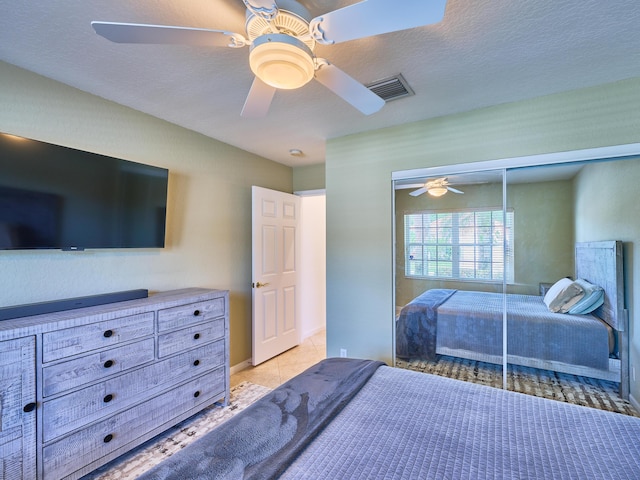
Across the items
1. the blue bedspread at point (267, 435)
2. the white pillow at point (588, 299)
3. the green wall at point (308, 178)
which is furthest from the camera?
the green wall at point (308, 178)

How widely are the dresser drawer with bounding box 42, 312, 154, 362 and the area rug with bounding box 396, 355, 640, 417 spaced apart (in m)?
2.55

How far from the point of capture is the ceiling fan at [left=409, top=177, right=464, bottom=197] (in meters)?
2.78

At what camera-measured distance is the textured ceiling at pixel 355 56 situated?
4.69ft

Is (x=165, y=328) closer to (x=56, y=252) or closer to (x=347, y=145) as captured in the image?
(x=56, y=252)

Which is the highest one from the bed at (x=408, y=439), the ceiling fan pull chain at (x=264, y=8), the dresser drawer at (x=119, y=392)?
the ceiling fan pull chain at (x=264, y=8)

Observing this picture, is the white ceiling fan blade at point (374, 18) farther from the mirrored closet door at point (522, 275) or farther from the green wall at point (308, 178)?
the green wall at point (308, 178)

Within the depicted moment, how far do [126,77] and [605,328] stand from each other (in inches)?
156

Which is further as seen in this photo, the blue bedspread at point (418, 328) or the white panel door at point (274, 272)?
the white panel door at point (274, 272)

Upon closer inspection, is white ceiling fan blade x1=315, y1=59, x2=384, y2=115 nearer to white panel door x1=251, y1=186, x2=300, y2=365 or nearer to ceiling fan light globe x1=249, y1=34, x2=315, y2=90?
ceiling fan light globe x1=249, y1=34, x2=315, y2=90

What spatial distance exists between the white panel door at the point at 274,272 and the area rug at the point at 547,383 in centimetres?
188

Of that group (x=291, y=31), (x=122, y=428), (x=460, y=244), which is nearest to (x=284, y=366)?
(x=122, y=428)

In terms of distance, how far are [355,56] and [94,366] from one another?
94.4 inches

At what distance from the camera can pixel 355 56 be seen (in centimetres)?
177

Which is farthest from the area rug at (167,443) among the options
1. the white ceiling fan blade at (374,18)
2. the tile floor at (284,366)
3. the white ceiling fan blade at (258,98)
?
the white ceiling fan blade at (374,18)
